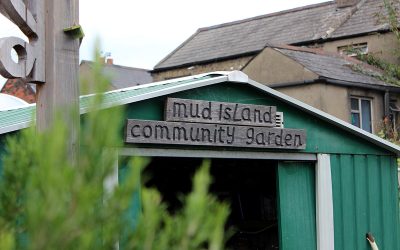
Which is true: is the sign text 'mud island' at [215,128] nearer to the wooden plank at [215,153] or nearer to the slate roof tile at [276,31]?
the wooden plank at [215,153]

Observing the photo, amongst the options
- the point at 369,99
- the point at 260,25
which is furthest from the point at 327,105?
the point at 260,25

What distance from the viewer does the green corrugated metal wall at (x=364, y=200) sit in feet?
29.8

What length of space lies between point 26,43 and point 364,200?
6060mm

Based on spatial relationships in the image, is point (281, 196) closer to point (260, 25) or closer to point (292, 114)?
point (292, 114)

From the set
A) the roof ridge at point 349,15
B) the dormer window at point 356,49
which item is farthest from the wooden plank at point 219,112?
the roof ridge at point 349,15

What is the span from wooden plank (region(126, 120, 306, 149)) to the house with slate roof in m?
12.1

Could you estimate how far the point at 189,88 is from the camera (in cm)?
744

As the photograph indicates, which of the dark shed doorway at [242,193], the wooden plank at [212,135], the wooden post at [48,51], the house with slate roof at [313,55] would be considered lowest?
the dark shed doorway at [242,193]

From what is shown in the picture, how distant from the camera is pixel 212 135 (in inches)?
298

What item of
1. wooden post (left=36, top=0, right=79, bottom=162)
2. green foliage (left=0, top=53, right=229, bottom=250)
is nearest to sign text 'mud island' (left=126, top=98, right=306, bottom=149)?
wooden post (left=36, top=0, right=79, bottom=162)

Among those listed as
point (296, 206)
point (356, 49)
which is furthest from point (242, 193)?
point (356, 49)

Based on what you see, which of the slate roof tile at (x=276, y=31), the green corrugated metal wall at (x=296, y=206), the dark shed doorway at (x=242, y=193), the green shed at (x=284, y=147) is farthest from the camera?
the slate roof tile at (x=276, y=31)

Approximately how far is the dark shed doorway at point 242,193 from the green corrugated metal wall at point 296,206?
2609mm

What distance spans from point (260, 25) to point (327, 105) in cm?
1041
